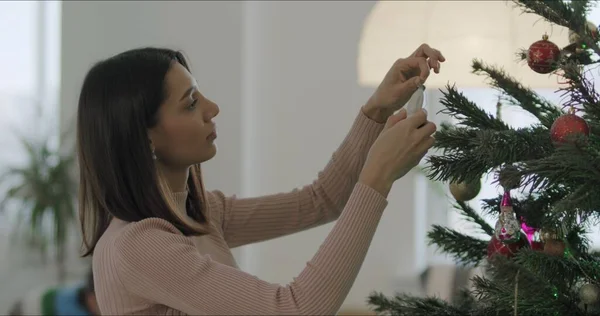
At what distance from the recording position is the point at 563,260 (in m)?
0.84

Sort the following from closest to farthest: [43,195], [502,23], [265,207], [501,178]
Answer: [501,178] → [265,207] → [502,23] → [43,195]

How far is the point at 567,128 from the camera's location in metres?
0.75

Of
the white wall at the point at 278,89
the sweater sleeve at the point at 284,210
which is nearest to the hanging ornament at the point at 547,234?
the sweater sleeve at the point at 284,210

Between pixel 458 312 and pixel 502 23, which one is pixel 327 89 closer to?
pixel 502 23

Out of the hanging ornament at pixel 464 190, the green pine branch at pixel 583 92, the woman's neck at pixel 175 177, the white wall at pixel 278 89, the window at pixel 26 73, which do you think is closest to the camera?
the green pine branch at pixel 583 92

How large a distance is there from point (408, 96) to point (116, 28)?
1835 mm

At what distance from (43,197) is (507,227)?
1961 millimetres

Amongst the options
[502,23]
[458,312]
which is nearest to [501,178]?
[458,312]

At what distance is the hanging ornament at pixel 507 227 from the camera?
88 cm

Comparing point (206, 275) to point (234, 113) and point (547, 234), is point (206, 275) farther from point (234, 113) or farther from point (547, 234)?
point (234, 113)

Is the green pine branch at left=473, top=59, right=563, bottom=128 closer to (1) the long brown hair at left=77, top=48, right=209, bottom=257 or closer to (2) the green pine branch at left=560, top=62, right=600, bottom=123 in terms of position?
(2) the green pine branch at left=560, top=62, right=600, bottom=123

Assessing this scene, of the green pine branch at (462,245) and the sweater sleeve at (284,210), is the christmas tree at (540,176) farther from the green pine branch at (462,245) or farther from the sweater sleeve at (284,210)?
the sweater sleeve at (284,210)

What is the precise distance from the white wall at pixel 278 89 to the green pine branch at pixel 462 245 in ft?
5.72

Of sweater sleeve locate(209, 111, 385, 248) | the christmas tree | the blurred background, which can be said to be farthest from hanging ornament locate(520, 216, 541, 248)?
the blurred background
